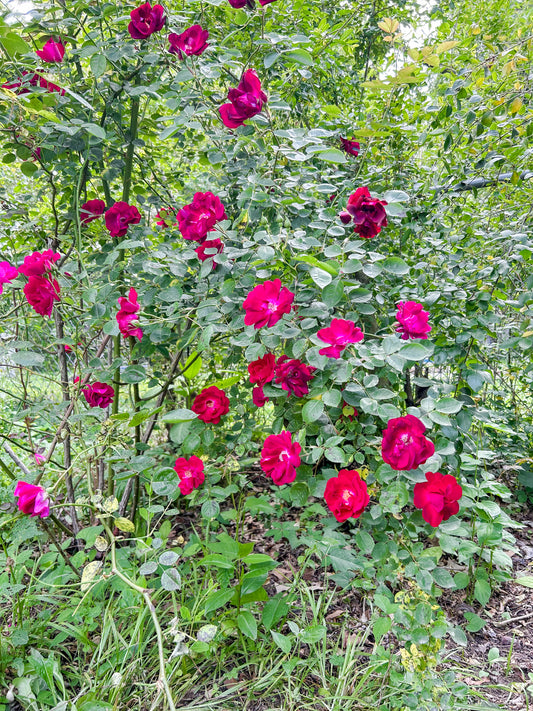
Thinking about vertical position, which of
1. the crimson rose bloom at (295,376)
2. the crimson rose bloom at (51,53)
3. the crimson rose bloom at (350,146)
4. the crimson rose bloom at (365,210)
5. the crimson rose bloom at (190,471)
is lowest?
the crimson rose bloom at (190,471)

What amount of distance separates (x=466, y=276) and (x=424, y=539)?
1.06m

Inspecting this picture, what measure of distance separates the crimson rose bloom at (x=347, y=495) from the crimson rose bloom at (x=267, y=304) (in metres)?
0.36

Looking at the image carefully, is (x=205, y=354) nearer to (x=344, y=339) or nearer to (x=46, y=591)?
(x=344, y=339)

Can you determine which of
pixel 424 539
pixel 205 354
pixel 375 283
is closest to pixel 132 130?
pixel 205 354

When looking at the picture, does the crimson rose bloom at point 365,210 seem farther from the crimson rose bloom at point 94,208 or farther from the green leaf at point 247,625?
the green leaf at point 247,625

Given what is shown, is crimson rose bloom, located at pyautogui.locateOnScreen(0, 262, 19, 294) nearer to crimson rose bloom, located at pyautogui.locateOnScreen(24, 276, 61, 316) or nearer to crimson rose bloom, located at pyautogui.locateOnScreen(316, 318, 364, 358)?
crimson rose bloom, located at pyautogui.locateOnScreen(24, 276, 61, 316)

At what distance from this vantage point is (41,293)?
46.3 inches

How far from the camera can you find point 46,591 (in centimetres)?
141

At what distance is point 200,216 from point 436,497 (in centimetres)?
83

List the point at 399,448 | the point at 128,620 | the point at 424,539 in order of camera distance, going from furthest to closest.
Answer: the point at 424,539 < the point at 128,620 < the point at 399,448

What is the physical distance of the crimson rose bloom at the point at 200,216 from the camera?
109 cm

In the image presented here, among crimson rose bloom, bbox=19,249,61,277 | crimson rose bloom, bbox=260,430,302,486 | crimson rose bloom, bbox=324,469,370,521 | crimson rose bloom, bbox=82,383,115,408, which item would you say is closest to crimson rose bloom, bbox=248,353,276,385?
crimson rose bloom, bbox=260,430,302,486

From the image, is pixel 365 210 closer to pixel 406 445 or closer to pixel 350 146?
pixel 406 445

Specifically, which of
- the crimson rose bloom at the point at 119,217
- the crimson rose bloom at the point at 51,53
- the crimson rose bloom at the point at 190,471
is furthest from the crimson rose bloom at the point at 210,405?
the crimson rose bloom at the point at 51,53
